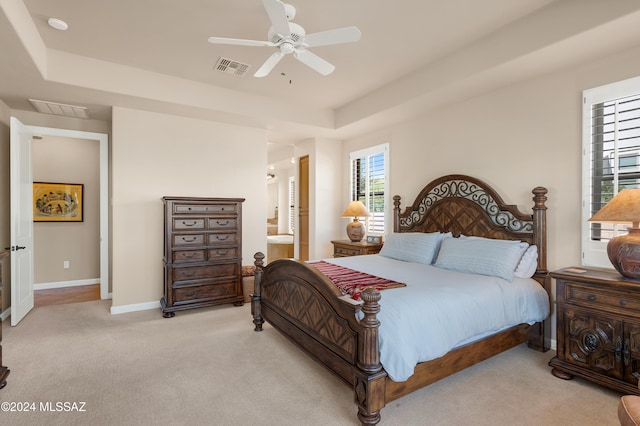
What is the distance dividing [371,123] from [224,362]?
382 cm

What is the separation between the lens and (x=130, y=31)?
3104 millimetres

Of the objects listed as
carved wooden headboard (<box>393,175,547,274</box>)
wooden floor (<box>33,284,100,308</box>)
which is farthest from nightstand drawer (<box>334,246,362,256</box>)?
wooden floor (<box>33,284,100,308</box>)

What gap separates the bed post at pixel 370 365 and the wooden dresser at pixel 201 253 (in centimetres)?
290

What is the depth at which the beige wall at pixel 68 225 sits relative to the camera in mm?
5477

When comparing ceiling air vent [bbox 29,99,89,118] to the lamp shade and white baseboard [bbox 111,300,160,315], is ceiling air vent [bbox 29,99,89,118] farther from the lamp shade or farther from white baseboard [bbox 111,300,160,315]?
the lamp shade

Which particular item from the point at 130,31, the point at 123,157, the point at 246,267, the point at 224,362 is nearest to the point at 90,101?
the point at 123,157

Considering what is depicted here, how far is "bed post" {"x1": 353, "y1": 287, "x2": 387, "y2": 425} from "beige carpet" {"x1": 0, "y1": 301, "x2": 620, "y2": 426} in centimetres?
21

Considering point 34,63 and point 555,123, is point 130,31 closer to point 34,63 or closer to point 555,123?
point 34,63

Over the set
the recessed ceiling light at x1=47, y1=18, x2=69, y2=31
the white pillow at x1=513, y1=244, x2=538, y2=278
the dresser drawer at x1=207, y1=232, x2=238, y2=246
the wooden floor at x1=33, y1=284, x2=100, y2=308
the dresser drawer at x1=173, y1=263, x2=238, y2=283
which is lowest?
the wooden floor at x1=33, y1=284, x2=100, y2=308

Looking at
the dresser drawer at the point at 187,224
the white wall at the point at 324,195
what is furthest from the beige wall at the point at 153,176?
the white wall at the point at 324,195

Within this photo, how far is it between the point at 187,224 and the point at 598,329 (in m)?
4.24

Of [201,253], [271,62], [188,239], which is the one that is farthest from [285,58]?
[201,253]

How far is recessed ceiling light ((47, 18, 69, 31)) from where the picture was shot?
2.89 meters

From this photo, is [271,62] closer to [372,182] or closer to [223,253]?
[223,253]
